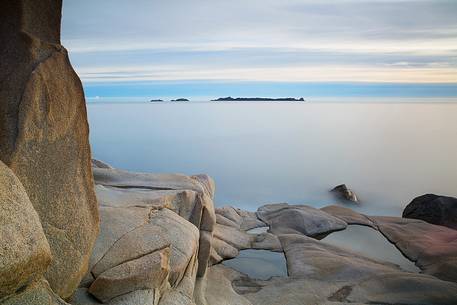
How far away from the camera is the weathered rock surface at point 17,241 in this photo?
4.78 metres

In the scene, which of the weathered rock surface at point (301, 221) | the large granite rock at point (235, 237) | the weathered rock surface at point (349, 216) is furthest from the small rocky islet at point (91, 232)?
the weathered rock surface at point (349, 216)

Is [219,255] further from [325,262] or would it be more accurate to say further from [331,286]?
[331,286]

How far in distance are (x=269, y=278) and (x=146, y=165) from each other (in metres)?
36.1

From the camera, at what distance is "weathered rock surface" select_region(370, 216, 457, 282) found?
15736 millimetres

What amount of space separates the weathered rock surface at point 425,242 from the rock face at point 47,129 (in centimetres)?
1240

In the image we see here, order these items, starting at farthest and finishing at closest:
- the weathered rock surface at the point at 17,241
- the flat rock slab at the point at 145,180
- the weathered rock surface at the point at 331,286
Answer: the flat rock slab at the point at 145,180 → the weathered rock surface at the point at 331,286 → the weathered rock surface at the point at 17,241

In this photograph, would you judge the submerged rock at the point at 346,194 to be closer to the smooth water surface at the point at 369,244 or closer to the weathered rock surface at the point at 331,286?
the smooth water surface at the point at 369,244

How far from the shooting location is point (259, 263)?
1600 cm

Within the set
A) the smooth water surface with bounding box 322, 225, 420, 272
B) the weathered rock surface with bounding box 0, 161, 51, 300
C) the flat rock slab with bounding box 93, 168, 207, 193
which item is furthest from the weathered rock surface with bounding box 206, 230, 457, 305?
the weathered rock surface with bounding box 0, 161, 51, 300

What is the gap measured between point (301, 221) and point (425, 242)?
505 centimetres

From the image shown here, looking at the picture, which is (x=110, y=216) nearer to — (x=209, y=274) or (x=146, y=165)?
(x=209, y=274)

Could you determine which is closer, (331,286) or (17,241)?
(17,241)

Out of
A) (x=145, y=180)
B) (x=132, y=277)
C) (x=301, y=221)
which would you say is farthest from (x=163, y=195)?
(x=301, y=221)

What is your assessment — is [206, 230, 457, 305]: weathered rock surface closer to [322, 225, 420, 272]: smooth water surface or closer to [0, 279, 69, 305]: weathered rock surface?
[322, 225, 420, 272]: smooth water surface
